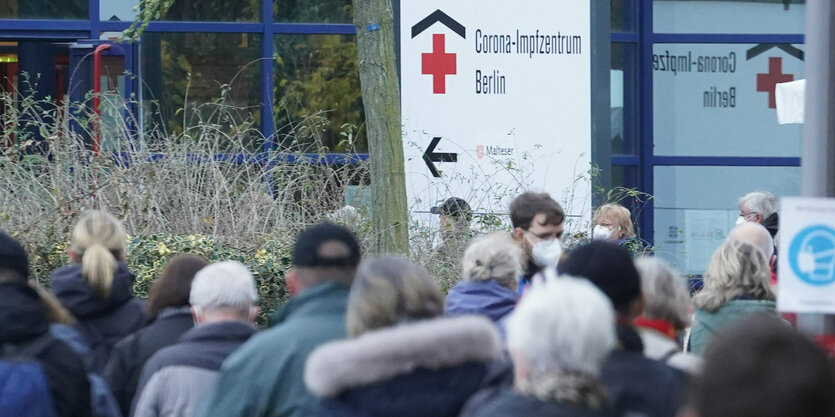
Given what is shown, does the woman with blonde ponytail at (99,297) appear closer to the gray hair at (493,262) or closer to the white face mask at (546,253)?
the gray hair at (493,262)

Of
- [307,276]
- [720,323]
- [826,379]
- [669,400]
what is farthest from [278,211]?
[826,379]

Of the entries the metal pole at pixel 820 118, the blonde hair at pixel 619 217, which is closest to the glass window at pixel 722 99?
the blonde hair at pixel 619 217

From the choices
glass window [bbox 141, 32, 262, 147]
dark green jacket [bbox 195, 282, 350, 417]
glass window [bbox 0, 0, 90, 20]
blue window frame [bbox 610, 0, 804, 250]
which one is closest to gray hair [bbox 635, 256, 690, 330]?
dark green jacket [bbox 195, 282, 350, 417]

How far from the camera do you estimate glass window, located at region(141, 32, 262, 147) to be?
12.2 m

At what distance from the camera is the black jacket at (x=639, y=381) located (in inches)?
124

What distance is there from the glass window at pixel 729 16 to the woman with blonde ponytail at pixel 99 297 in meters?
9.73

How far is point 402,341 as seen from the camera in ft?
9.75

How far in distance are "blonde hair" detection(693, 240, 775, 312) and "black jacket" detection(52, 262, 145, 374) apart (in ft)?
8.03

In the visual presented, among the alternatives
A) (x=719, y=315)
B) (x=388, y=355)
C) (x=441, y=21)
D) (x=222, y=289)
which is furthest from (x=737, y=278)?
(x=441, y=21)

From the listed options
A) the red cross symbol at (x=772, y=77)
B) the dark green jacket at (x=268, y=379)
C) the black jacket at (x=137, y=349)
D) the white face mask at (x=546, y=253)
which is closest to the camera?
the dark green jacket at (x=268, y=379)

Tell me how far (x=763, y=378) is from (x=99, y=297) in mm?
3576

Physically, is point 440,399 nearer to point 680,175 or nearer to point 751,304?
point 751,304

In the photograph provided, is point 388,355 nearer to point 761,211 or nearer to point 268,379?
point 268,379

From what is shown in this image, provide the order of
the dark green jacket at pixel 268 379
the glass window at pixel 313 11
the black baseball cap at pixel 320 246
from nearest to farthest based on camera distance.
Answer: the dark green jacket at pixel 268 379
the black baseball cap at pixel 320 246
the glass window at pixel 313 11
